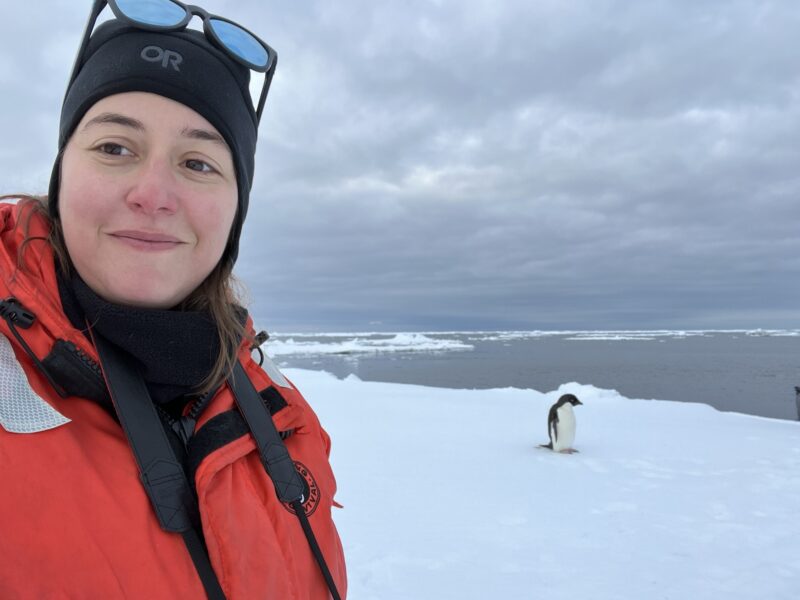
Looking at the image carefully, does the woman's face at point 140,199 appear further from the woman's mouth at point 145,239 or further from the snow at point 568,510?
the snow at point 568,510

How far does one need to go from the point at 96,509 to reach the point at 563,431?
20.0 ft

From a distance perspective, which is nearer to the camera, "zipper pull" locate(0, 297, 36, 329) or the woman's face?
"zipper pull" locate(0, 297, 36, 329)

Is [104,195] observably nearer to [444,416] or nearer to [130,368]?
[130,368]

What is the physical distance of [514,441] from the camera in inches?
266

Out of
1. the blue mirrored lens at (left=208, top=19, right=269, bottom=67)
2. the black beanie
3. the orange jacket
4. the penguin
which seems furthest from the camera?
the penguin

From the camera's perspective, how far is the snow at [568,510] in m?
2.96

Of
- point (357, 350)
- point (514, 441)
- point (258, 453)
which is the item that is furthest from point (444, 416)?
point (357, 350)

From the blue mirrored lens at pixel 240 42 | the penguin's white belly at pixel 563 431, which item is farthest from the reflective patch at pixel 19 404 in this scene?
the penguin's white belly at pixel 563 431

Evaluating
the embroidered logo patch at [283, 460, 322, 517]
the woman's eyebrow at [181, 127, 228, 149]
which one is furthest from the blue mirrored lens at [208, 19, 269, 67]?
the embroidered logo patch at [283, 460, 322, 517]

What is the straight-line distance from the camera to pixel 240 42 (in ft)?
4.44

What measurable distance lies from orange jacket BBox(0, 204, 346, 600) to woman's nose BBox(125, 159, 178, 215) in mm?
189

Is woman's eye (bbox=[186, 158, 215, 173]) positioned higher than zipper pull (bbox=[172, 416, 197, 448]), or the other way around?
woman's eye (bbox=[186, 158, 215, 173])

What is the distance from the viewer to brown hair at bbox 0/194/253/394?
0.97m

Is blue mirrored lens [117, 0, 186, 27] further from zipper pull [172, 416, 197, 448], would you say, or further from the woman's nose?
zipper pull [172, 416, 197, 448]
